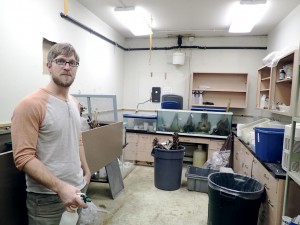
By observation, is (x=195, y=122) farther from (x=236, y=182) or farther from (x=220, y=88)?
(x=236, y=182)

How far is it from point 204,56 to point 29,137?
450cm

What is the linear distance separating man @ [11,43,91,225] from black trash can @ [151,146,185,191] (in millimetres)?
2060

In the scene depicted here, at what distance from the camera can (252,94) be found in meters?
4.77

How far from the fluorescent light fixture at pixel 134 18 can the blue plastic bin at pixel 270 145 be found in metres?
2.54

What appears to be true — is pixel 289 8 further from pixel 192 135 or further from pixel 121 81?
pixel 121 81

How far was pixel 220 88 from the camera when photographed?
4.82 metres

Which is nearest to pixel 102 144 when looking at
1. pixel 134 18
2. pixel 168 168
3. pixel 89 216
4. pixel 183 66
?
pixel 89 216

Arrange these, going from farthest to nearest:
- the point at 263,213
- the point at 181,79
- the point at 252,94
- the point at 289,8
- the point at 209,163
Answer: the point at 181,79 < the point at 252,94 < the point at 209,163 < the point at 289,8 < the point at 263,213

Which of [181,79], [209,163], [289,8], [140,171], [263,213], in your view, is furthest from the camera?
[181,79]

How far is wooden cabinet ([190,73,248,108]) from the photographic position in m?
4.74

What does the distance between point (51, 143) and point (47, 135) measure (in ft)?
0.16

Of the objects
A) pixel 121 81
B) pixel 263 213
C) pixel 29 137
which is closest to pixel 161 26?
pixel 121 81

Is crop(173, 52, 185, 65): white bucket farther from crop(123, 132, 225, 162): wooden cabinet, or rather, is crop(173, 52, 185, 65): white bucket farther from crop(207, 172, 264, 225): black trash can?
crop(207, 172, 264, 225): black trash can

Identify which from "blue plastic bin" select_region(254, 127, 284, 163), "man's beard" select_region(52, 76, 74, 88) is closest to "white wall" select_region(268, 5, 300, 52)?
"blue plastic bin" select_region(254, 127, 284, 163)
